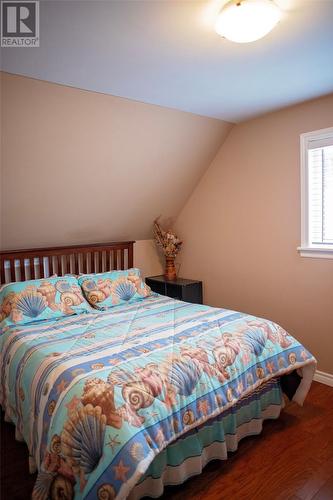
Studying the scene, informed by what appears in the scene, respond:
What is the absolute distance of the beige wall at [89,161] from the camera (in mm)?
2398

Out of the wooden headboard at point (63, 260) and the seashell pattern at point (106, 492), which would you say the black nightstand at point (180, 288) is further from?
the seashell pattern at point (106, 492)

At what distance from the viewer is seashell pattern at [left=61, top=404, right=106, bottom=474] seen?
1.43 metres

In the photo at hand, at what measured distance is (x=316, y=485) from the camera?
178 centimetres

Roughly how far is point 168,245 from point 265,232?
1209 mm

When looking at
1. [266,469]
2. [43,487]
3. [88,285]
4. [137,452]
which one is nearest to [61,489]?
[43,487]

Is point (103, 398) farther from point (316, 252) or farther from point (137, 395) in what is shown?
point (316, 252)

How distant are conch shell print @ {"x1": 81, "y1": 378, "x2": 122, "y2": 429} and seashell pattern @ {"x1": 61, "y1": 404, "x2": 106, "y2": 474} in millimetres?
20

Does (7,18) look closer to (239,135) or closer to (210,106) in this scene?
(210,106)

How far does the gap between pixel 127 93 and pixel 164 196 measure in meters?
1.47

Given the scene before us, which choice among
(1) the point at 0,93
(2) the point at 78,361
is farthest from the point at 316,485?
(1) the point at 0,93

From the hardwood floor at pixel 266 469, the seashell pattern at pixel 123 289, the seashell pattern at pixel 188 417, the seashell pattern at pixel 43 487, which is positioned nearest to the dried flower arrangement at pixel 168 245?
the seashell pattern at pixel 123 289

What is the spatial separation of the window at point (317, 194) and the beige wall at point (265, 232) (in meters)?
0.06

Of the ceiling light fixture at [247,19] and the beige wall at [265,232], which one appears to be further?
the beige wall at [265,232]

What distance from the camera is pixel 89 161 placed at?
292cm
